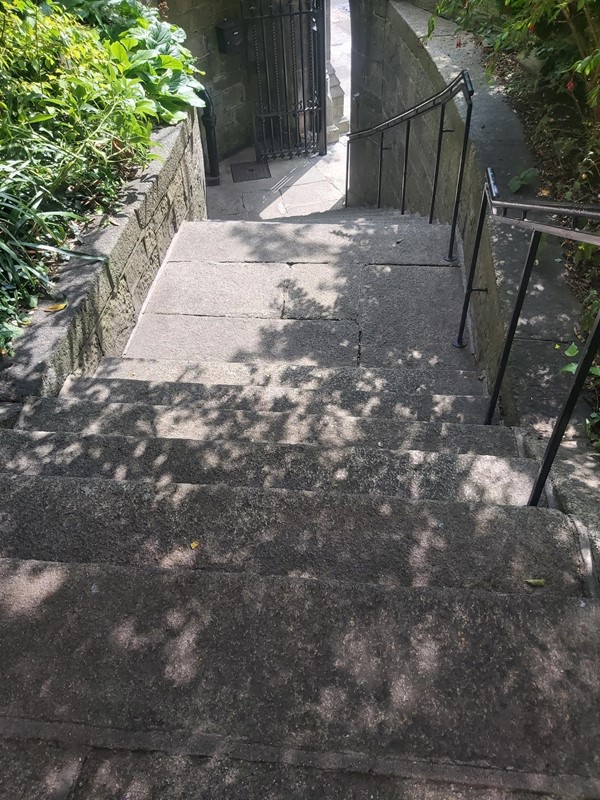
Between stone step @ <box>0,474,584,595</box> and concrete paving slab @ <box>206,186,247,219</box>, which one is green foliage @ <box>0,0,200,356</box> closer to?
stone step @ <box>0,474,584,595</box>

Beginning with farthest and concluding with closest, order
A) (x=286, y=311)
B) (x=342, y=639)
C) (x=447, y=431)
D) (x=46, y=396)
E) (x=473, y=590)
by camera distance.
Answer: (x=286, y=311)
(x=46, y=396)
(x=447, y=431)
(x=473, y=590)
(x=342, y=639)

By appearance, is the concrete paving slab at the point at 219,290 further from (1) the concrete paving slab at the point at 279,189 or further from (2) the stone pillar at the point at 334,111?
(2) the stone pillar at the point at 334,111

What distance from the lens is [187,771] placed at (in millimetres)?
1097

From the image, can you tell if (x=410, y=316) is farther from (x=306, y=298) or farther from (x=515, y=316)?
(x=515, y=316)

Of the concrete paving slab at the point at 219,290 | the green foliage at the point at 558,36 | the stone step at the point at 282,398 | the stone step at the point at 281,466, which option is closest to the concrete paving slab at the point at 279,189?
the green foliage at the point at 558,36

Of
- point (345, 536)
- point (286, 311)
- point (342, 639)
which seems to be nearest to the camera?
point (342, 639)

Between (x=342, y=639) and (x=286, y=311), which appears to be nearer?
(x=342, y=639)

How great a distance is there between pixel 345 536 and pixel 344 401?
1.24 m

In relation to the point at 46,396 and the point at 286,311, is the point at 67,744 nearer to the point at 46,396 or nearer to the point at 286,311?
the point at 46,396

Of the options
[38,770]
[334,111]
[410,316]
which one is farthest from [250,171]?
[38,770]

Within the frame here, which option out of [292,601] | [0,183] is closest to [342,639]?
[292,601]

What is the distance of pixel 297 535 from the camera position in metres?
1.63

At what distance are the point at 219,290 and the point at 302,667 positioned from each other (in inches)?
123

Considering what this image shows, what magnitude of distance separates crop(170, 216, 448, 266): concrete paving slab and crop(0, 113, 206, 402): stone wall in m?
0.26
